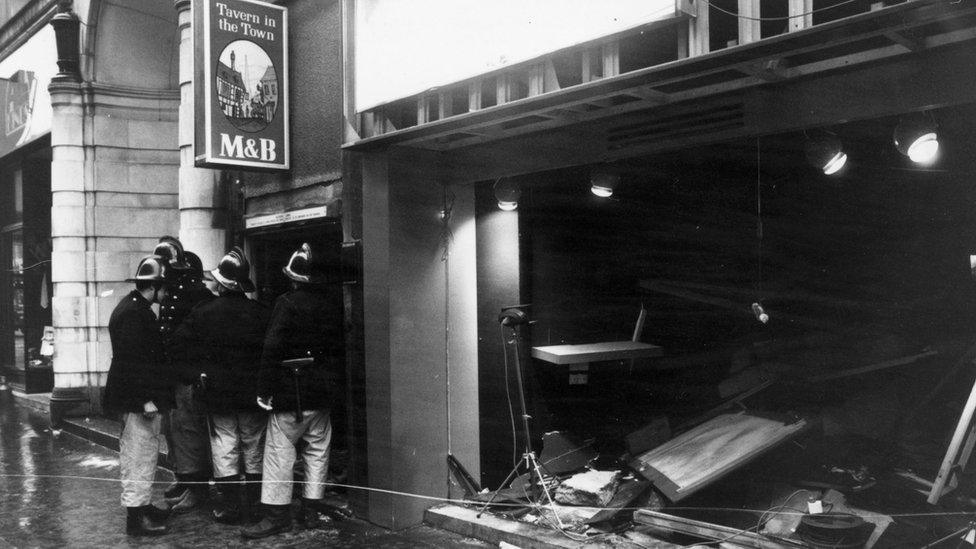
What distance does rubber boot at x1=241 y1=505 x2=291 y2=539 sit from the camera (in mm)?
6781

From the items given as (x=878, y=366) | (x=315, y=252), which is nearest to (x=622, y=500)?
(x=878, y=366)

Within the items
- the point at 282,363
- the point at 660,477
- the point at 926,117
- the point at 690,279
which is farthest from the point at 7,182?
the point at 926,117

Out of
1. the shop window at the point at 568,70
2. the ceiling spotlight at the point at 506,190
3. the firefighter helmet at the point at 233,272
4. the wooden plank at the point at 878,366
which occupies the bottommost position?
the wooden plank at the point at 878,366

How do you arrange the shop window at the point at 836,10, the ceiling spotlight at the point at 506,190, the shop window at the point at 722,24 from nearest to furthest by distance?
the shop window at the point at 836,10
the shop window at the point at 722,24
the ceiling spotlight at the point at 506,190

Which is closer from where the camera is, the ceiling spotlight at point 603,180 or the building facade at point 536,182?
the building facade at point 536,182

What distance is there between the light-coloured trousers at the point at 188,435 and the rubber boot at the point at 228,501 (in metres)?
0.54

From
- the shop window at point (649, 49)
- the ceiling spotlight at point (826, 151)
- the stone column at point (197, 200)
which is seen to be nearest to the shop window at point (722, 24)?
the shop window at point (649, 49)

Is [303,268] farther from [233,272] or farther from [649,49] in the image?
[649,49]

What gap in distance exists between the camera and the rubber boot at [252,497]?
729cm

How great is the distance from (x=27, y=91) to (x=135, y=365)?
11471 mm

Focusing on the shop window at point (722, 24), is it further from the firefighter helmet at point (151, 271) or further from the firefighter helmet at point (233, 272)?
the firefighter helmet at point (151, 271)

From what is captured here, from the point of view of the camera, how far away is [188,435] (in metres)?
7.72

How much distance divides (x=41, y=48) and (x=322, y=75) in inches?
385

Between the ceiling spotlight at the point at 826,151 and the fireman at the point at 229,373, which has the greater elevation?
the ceiling spotlight at the point at 826,151
